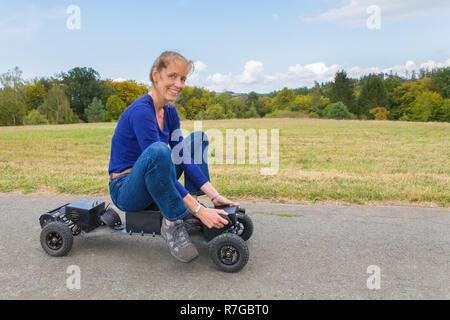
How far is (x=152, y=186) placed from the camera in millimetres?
2568

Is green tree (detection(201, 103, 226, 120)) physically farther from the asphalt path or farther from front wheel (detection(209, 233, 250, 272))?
front wheel (detection(209, 233, 250, 272))

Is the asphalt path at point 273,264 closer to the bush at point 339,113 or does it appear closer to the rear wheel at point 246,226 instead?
the rear wheel at point 246,226

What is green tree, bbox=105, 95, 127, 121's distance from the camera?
76.8 m

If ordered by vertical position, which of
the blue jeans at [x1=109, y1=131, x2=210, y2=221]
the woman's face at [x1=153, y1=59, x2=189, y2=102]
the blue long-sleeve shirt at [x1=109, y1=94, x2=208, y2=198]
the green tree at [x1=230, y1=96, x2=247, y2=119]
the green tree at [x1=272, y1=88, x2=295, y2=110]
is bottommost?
the blue jeans at [x1=109, y1=131, x2=210, y2=221]

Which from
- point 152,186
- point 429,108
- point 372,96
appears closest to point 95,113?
point 372,96

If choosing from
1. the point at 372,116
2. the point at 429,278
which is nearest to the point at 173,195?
the point at 429,278

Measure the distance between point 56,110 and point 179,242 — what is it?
236 ft

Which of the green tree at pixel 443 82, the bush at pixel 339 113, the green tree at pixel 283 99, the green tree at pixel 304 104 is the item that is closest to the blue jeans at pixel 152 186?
the bush at pixel 339 113

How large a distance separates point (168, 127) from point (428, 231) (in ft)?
9.37

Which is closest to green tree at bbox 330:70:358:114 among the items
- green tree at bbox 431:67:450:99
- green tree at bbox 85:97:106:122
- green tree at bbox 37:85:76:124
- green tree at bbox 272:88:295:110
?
green tree at bbox 431:67:450:99

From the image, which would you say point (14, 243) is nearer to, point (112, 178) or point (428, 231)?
point (112, 178)

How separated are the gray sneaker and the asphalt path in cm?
12

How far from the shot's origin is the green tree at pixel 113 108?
7675 centimetres

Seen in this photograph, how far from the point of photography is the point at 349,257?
2.90 meters
